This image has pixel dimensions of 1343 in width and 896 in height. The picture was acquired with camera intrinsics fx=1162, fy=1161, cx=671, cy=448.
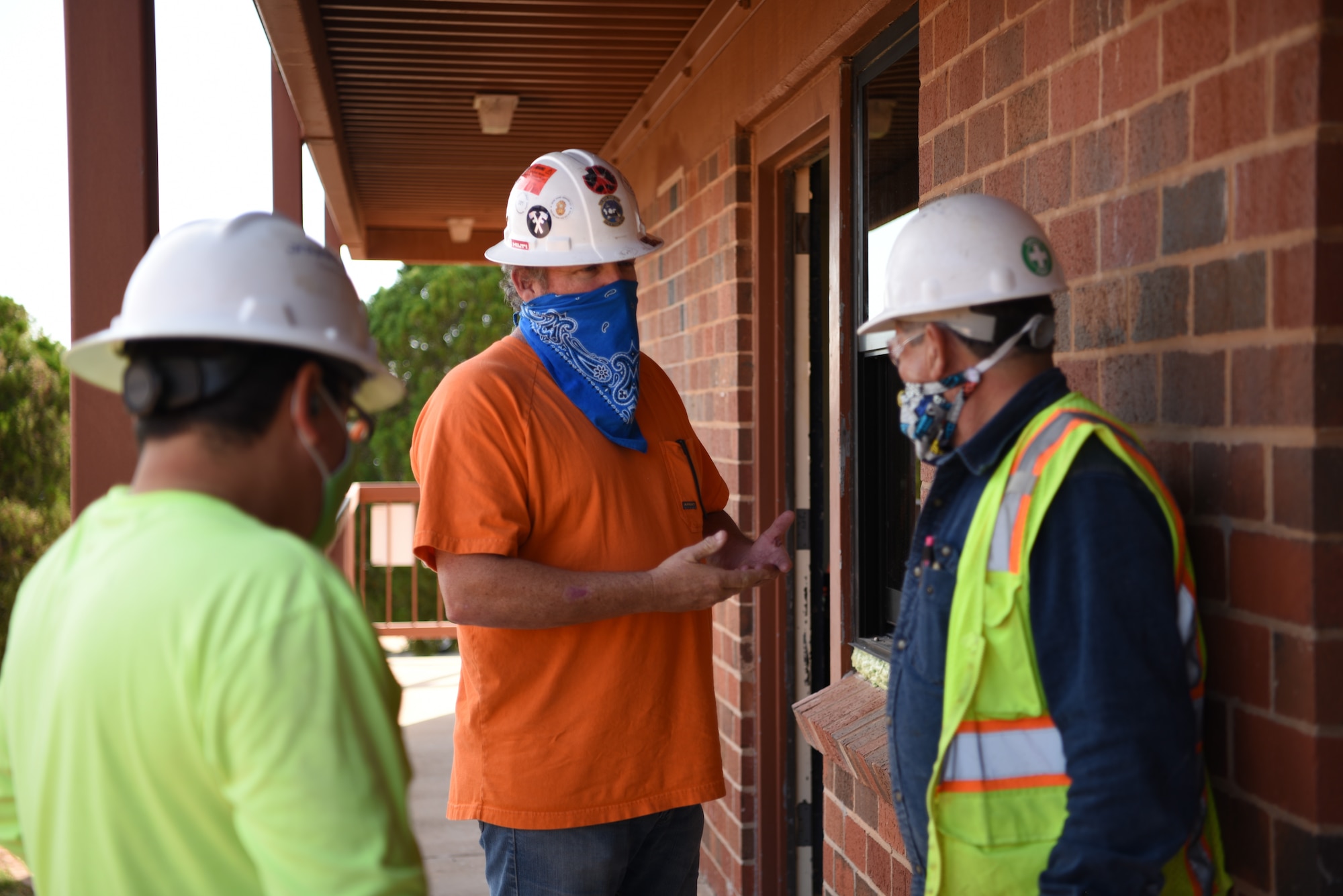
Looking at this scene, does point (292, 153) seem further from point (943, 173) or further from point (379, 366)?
point (379, 366)

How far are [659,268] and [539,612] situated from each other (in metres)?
3.47

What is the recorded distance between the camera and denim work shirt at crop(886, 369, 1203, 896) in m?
1.45

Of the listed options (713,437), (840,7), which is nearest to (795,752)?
(713,437)

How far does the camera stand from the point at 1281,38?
155cm

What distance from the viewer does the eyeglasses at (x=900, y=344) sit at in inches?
70.4

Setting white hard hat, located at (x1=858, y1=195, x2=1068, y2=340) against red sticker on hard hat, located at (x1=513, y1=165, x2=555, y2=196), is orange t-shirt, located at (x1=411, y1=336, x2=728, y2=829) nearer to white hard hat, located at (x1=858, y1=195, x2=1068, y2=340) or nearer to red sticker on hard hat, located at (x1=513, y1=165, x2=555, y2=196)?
red sticker on hard hat, located at (x1=513, y1=165, x2=555, y2=196)

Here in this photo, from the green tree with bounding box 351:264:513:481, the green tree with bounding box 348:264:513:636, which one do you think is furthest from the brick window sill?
the green tree with bounding box 351:264:513:481

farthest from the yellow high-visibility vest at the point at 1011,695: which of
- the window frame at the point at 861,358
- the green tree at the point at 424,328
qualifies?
the green tree at the point at 424,328

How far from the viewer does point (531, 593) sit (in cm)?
235

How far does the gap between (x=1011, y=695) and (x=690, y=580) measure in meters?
0.91

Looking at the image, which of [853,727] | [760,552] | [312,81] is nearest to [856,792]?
[853,727]

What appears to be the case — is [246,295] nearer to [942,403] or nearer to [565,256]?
[942,403]

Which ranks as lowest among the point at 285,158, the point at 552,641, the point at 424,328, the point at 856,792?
the point at 856,792

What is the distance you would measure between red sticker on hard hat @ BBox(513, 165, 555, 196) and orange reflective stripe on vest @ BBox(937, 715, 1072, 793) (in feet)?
5.35
